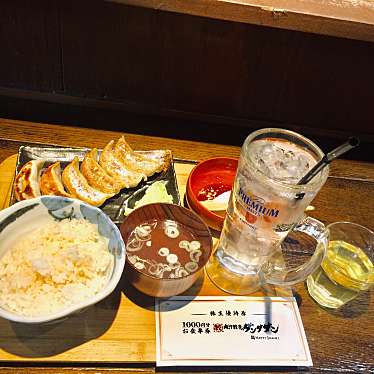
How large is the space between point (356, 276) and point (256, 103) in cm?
136

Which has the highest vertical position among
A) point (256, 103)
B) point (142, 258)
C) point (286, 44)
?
point (286, 44)

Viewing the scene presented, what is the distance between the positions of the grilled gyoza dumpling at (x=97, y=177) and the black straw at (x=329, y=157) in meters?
0.80

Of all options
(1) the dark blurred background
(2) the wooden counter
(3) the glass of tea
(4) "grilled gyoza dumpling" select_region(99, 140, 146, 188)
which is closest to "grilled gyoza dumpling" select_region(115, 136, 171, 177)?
(4) "grilled gyoza dumpling" select_region(99, 140, 146, 188)

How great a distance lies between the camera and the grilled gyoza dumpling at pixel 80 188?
167 centimetres

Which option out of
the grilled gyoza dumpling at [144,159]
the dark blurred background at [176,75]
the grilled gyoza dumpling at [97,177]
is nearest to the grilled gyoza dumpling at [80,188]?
the grilled gyoza dumpling at [97,177]

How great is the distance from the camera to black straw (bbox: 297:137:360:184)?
43.0 inches

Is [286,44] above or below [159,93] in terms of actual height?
above

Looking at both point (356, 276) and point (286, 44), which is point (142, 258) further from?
point (286, 44)

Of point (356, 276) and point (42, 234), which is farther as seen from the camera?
point (356, 276)

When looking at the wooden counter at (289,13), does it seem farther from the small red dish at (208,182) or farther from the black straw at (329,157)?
the black straw at (329,157)

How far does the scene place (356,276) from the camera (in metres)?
1.54

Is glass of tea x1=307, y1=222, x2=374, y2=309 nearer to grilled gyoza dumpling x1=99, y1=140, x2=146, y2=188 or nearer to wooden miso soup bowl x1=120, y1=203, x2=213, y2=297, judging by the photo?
wooden miso soup bowl x1=120, y1=203, x2=213, y2=297

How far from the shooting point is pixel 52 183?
65.1 inches

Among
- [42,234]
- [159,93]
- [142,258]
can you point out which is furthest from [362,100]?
[42,234]
